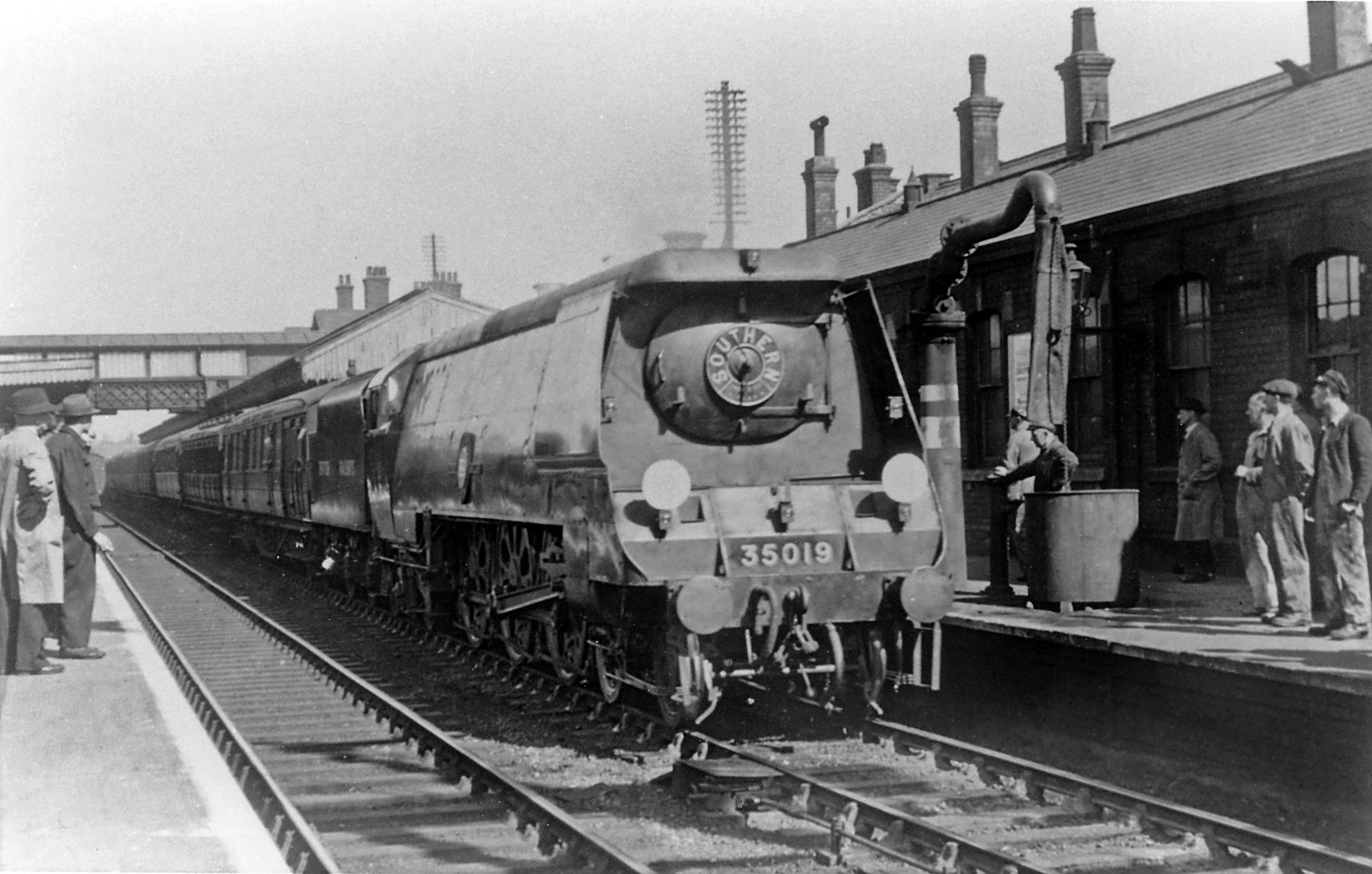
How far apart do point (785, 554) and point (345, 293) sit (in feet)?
209

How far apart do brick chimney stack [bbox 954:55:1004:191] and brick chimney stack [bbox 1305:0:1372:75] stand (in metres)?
8.52

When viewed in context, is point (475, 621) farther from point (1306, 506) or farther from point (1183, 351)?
A: point (1183, 351)

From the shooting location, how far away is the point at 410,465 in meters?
11.8

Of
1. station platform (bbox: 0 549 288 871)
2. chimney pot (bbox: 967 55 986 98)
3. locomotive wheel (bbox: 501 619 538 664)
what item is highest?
chimney pot (bbox: 967 55 986 98)

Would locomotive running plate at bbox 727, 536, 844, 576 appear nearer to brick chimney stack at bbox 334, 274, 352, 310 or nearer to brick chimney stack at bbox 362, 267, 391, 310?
brick chimney stack at bbox 362, 267, 391, 310

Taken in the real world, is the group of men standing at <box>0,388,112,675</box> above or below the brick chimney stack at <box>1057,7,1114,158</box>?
below

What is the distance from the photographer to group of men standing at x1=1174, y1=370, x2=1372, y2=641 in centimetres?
799

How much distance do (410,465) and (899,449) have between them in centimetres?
503

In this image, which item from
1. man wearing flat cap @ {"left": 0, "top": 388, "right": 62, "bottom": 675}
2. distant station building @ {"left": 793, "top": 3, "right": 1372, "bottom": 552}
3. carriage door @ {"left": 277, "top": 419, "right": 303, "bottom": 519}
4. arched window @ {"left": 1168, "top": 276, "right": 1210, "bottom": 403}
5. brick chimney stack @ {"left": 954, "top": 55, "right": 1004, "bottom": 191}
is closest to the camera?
man wearing flat cap @ {"left": 0, "top": 388, "right": 62, "bottom": 675}

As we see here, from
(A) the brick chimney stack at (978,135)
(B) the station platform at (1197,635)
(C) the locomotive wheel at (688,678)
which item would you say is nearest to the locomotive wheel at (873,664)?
(C) the locomotive wheel at (688,678)

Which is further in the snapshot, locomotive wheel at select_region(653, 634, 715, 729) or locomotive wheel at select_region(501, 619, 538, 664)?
locomotive wheel at select_region(501, 619, 538, 664)

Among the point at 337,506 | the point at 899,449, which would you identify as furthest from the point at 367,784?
the point at 337,506

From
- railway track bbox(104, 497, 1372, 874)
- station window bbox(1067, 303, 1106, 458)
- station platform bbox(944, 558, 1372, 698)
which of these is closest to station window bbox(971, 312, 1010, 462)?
station window bbox(1067, 303, 1106, 458)

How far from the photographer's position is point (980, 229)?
10156mm
